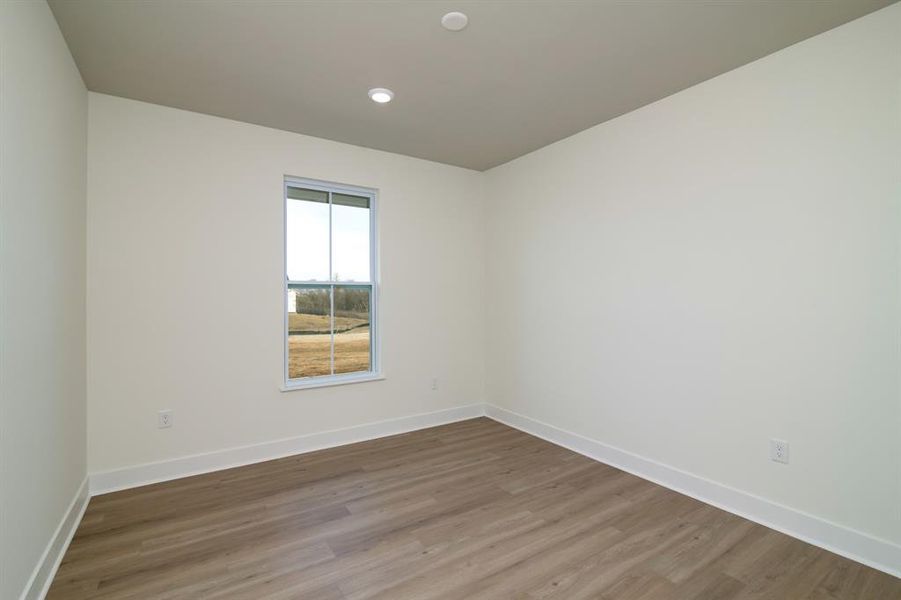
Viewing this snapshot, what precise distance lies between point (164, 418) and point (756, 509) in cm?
383

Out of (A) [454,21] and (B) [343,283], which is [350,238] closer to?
(B) [343,283]

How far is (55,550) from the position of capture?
78.6 inches

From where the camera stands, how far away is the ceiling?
1.99 metres

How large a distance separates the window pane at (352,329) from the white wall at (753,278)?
5.81 feet

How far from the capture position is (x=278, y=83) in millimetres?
2650

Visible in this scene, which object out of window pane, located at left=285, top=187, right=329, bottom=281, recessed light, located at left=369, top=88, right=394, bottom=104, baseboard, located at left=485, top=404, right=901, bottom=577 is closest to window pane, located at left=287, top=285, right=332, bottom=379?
window pane, located at left=285, top=187, right=329, bottom=281

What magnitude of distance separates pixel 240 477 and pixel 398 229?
242 cm

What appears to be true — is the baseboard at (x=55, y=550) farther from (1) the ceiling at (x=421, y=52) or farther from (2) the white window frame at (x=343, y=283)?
(1) the ceiling at (x=421, y=52)

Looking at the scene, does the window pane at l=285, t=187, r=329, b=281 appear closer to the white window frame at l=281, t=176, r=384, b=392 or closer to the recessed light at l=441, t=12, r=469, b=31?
the white window frame at l=281, t=176, r=384, b=392

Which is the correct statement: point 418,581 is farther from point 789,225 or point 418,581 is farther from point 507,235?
point 507,235

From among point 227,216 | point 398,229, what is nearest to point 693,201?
point 398,229

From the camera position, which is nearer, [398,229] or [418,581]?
[418,581]

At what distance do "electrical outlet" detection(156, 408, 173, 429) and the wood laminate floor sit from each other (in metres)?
0.39

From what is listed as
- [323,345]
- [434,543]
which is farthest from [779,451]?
[323,345]
